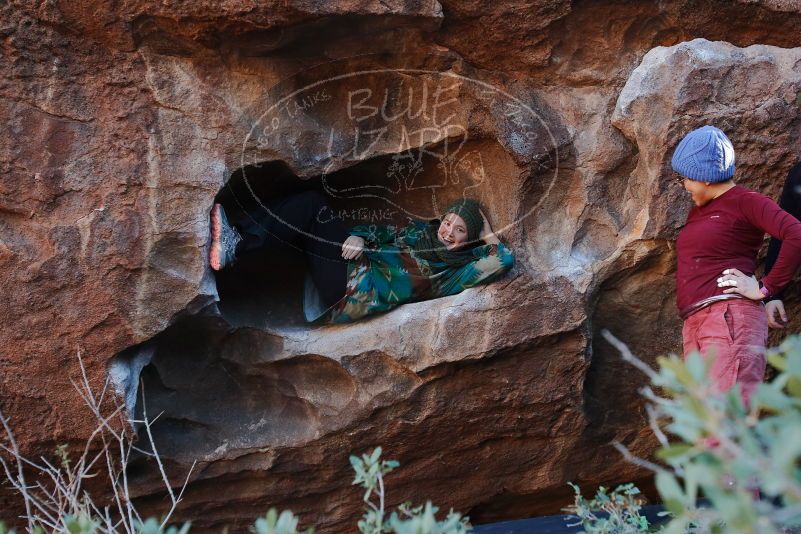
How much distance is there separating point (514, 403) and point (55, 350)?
63.5 inches

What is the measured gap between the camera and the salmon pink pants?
252 cm

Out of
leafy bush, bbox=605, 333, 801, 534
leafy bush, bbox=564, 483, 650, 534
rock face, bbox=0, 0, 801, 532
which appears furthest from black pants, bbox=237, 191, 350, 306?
leafy bush, bbox=605, 333, 801, 534

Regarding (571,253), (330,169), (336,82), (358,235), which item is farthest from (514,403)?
(336,82)

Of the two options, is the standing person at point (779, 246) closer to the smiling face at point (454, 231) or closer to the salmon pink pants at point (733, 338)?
the salmon pink pants at point (733, 338)

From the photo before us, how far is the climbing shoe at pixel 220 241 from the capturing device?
296cm

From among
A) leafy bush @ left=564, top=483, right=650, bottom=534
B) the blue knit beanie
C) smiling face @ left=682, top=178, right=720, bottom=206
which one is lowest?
leafy bush @ left=564, top=483, right=650, bottom=534

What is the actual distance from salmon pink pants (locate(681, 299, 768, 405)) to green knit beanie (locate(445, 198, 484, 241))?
888 millimetres

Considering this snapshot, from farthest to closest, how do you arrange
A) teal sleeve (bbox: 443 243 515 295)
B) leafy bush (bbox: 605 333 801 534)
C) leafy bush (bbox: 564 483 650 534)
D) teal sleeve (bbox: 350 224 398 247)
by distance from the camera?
teal sleeve (bbox: 350 224 398 247)
teal sleeve (bbox: 443 243 515 295)
leafy bush (bbox: 564 483 650 534)
leafy bush (bbox: 605 333 801 534)

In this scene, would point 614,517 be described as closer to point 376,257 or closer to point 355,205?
point 376,257

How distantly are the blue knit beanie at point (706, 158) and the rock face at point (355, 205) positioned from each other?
1.29 feet

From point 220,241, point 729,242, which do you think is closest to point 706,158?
point 729,242

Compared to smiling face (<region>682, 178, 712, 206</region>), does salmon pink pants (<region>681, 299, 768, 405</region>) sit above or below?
below

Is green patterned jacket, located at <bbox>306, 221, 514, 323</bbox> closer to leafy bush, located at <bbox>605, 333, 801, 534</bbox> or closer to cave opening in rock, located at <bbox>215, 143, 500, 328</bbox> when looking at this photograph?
cave opening in rock, located at <bbox>215, 143, 500, 328</bbox>

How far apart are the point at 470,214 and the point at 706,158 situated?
36.5 inches
